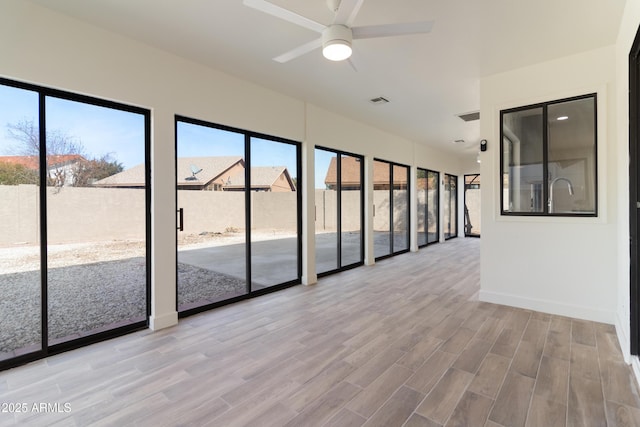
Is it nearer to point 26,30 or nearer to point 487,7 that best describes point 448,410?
point 487,7

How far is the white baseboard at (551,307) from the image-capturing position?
10.6ft

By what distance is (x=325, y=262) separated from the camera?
5.55m

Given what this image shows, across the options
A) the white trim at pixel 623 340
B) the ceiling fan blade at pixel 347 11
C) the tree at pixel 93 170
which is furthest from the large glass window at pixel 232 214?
the white trim at pixel 623 340

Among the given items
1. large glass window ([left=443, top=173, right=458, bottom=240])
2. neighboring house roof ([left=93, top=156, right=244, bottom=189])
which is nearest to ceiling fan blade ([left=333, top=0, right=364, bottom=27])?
neighboring house roof ([left=93, top=156, right=244, bottom=189])

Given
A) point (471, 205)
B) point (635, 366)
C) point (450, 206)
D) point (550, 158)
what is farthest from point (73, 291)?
point (471, 205)

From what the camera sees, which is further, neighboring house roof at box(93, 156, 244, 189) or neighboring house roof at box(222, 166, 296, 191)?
neighboring house roof at box(222, 166, 296, 191)

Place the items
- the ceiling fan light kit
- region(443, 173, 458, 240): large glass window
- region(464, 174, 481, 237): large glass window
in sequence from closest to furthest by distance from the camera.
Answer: the ceiling fan light kit < region(443, 173, 458, 240): large glass window < region(464, 174, 481, 237): large glass window

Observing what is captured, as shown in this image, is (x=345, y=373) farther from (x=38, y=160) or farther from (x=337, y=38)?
(x=38, y=160)

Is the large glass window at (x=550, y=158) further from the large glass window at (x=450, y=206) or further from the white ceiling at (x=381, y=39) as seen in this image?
the large glass window at (x=450, y=206)

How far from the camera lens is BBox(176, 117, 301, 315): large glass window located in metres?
3.58

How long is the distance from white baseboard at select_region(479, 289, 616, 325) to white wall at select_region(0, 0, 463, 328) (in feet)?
8.47

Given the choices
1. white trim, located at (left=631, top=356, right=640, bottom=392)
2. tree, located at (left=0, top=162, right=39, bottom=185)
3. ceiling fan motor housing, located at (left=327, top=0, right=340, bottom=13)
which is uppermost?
ceiling fan motor housing, located at (left=327, top=0, right=340, bottom=13)

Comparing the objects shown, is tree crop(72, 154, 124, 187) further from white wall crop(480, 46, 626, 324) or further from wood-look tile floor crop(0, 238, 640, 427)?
white wall crop(480, 46, 626, 324)

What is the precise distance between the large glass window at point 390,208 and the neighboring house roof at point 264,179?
254cm
